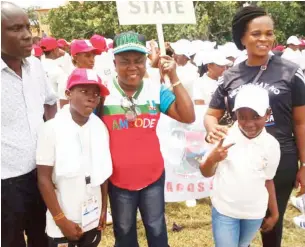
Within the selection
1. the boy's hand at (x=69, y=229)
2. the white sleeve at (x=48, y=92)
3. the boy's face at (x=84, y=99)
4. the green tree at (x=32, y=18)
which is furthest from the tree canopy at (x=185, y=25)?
the boy's hand at (x=69, y=229)

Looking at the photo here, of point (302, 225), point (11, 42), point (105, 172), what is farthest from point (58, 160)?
point (302, 225)

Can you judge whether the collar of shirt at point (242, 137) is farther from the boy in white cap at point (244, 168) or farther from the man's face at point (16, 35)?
the man's face at point (16, 35)

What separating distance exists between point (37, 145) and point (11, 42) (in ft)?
1.96

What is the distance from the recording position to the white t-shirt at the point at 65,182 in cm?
221

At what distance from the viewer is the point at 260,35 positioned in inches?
98.7

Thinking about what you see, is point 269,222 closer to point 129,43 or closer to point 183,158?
point 129,43

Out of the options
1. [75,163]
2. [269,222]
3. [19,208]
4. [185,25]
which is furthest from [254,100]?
[185,25]

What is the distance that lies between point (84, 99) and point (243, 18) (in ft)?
3.87

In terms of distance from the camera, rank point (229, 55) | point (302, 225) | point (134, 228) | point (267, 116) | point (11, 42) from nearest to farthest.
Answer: point (11, 42) < point (267, 116) < point (134, 228) < point (302, 225) < point (229, 55)

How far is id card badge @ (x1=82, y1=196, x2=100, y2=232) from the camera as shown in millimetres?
2297

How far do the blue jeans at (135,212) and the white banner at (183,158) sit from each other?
1.73 metres

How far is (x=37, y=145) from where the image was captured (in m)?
2.25

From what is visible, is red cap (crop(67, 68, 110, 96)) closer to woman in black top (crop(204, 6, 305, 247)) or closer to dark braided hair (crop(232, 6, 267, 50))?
woman in black top (crop(204, 6, 305, 247))

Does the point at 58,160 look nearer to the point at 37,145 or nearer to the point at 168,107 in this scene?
the point at 37,145
